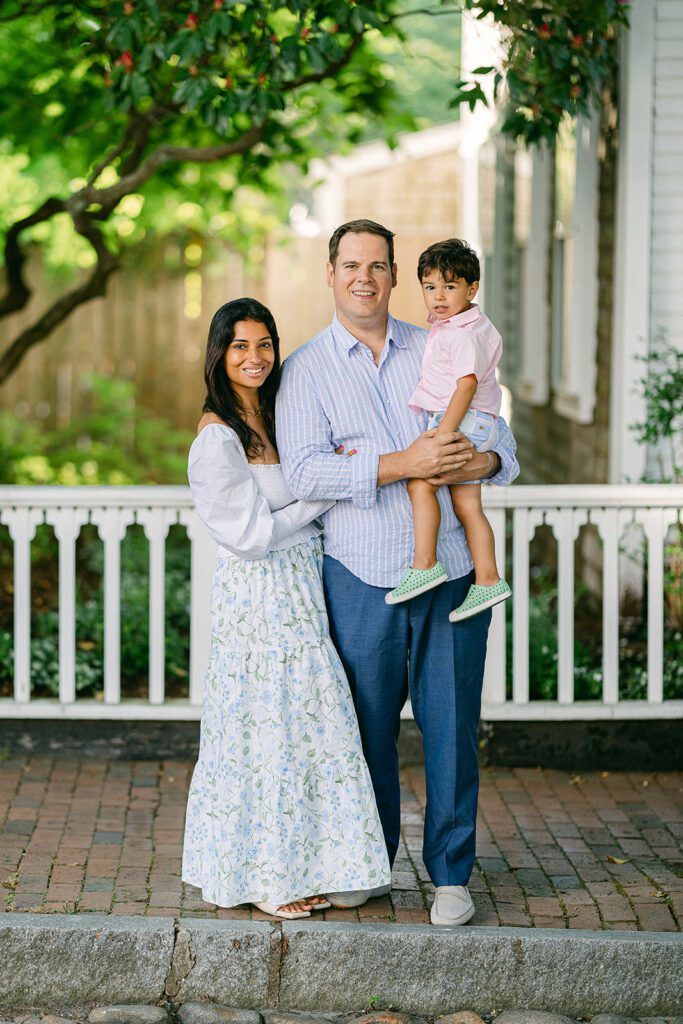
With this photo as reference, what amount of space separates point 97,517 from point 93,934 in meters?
2.12

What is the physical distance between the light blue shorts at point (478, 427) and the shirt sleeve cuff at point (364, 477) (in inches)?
9.4

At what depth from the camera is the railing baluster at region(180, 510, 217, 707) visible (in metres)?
5.58

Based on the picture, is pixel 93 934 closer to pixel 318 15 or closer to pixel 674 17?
pixel 318 15

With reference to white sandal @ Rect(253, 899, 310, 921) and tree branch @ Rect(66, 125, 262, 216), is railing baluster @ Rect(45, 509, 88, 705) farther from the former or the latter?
tree branch @ Rect(66, 125, 262, 216)

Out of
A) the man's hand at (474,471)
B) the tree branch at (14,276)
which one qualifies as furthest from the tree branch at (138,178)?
the man's hand at (474,471)

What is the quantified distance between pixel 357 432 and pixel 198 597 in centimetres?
190

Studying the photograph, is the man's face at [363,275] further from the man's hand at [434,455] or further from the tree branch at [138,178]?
the tree branch at [138,178]

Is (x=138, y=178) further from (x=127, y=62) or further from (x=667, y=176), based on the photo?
(x=667, y=176)

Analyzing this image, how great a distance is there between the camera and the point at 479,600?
3949 mm

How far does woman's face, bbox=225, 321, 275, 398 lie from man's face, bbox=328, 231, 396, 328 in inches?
10.0

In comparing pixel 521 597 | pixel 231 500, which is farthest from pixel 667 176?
pixel 231 500

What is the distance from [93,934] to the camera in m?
3.88

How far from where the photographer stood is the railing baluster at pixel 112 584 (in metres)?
5.60

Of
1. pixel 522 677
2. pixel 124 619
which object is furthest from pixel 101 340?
pixel 522 677
